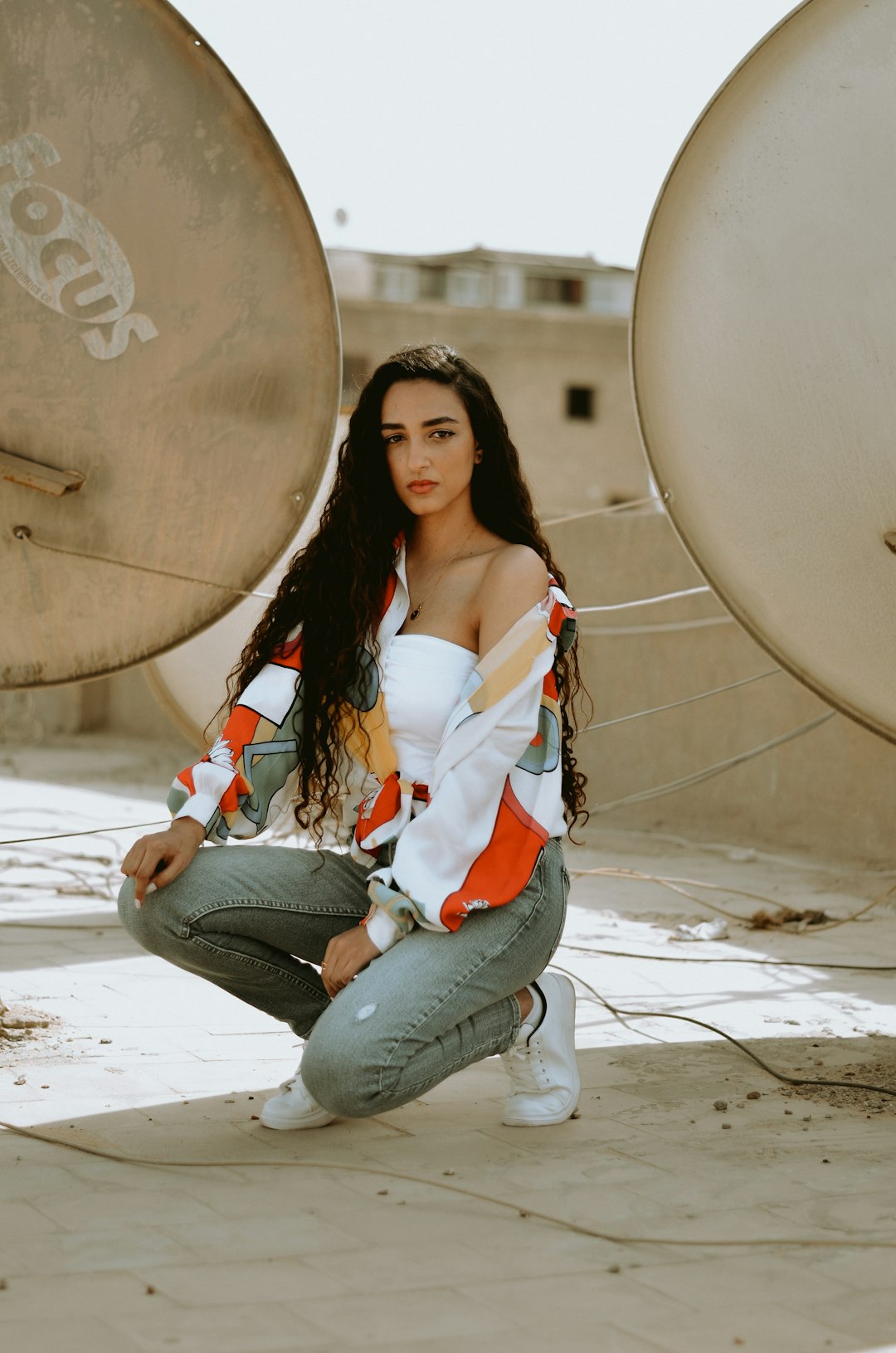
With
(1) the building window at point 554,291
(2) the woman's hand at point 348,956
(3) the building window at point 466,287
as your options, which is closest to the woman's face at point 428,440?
(2) the woman's hand at point 348,956

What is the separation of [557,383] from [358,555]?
88.9 feet

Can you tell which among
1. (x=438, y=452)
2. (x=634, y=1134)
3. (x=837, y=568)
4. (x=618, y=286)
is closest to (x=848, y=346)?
(x=837, y=568)

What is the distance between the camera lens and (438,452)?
319cm

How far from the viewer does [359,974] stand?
118 inches

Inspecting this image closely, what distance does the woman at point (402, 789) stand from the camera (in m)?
2.95

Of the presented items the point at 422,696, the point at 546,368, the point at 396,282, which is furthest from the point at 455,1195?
the point at 396,282

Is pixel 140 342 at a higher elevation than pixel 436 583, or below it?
higher

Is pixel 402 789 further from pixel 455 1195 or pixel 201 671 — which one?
pixel 201 671

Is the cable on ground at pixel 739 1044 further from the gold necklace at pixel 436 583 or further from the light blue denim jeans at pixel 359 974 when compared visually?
the gold necklace at pixel 436 583

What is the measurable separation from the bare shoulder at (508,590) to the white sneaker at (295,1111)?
896 mm

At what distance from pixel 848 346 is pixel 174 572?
1561 millimetres

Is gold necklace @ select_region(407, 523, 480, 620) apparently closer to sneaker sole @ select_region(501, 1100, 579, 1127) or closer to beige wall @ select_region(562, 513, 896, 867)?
sneaker sole @ select_region(501, 1100, 579, 1127)

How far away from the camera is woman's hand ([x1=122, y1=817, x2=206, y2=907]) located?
304 cm

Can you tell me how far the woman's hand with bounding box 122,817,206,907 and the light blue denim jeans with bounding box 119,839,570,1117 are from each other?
57 mm
